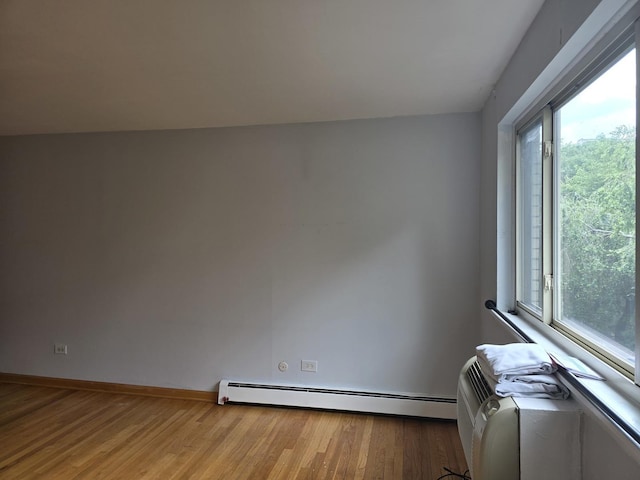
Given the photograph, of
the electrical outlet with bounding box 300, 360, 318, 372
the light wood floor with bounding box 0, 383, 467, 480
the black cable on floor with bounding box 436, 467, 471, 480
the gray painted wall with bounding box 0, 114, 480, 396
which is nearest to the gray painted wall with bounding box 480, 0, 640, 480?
the gray painted wall with bounding box 0, 114, 480, 396

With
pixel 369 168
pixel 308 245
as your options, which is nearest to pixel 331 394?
pixel 308 245

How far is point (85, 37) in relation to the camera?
6.34ft

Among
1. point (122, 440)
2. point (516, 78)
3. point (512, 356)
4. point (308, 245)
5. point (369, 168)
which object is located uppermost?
point (516, 78)

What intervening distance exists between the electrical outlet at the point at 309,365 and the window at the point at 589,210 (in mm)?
1705

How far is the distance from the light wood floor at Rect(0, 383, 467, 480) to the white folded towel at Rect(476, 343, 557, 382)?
119 centimetres

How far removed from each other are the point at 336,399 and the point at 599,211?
2368 millimetres

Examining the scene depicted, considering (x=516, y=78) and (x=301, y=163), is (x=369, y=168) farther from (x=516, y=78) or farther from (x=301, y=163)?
(x=516, y=78)

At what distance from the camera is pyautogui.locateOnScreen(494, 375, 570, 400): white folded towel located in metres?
1.41

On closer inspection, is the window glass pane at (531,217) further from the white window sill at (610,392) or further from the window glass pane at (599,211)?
the white window sill at (610,392)

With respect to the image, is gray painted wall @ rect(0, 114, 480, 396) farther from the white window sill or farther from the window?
the white window sill

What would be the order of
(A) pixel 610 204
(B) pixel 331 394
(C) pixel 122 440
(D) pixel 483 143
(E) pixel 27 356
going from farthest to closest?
(E) pixel 27 356 < (B) pixel 331 394 < (D) pixel 483 143 < (C) pixel 122 440 < (A) pixel 610 204

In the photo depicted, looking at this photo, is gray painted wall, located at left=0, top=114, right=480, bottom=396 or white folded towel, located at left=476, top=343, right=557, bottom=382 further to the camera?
gray painted wall, located at left=0, top=114, right=480, bottom=396

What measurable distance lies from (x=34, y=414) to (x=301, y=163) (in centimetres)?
298

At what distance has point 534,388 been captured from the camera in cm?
142
